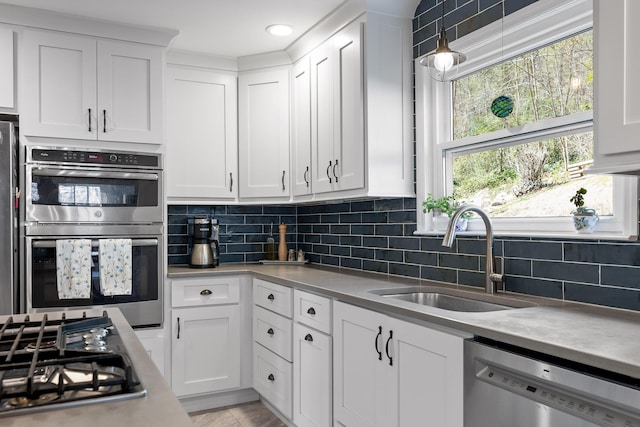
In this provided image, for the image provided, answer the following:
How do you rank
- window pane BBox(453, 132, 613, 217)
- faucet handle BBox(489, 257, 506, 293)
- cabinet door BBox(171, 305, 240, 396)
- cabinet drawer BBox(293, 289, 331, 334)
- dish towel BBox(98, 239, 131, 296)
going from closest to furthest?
1. window pane BBox(453, 132, 613, 217)
2. faucet handle BBox(489, 257, 506, 293)
3. cabinet drawer BBox(293, 289, 331, 334)
4. dish towel BBox(98, 239, 131, 296)
5. cabinet door BBox(171, 305, 240, 396)

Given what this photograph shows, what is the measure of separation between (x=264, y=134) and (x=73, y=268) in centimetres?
153

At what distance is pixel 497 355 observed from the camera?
157cm

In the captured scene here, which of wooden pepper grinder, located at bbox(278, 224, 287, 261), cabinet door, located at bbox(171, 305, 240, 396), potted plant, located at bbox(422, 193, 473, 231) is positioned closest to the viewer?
potted plant, located at bbox(422, 193, 473, 231)

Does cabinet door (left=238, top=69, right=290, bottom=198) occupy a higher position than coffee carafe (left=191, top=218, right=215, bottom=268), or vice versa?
cabinet door (left=238, top=69, right=290, bottom=198)

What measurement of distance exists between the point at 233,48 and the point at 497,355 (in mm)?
2839

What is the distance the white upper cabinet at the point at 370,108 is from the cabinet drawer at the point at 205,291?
92cm

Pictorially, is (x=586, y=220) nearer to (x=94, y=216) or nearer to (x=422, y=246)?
(x=422, y=246)

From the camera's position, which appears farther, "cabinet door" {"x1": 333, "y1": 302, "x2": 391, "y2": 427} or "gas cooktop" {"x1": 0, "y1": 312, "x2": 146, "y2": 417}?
"cabinet door" {"x1": 333, "y1": 302, "x2": 391, "y2": 427}

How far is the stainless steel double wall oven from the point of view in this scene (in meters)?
2.98

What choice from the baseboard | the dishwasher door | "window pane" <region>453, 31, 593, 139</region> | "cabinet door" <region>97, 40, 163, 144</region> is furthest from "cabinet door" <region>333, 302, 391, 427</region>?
"cabinet door" <region>97, 40, 163, 144</region>

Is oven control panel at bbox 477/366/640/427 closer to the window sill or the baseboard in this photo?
the window sill

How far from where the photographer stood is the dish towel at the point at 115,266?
10.2 ft

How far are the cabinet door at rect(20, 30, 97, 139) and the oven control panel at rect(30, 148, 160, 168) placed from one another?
96 millimetres

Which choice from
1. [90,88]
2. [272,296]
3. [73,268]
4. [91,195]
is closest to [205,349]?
[272,296]
